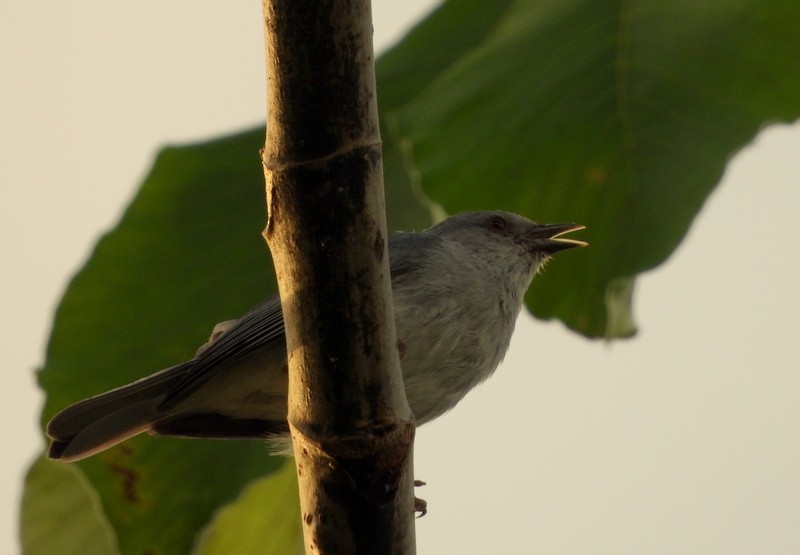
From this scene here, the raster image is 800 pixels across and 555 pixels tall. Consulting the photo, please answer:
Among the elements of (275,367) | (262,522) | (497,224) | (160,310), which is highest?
(497,224)

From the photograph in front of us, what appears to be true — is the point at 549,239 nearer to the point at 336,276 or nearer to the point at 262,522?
the point at 262,522

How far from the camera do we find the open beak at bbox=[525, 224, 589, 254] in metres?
4.13

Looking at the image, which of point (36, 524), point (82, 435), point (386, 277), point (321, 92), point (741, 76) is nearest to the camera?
point (321, 92)

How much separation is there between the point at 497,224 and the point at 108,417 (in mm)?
2179

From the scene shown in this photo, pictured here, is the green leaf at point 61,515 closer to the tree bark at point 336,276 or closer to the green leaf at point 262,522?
the green leaf at point 262,522

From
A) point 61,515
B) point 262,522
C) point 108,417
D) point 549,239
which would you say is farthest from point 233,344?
point 549,239

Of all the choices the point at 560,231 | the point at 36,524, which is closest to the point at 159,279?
the point at 36,524

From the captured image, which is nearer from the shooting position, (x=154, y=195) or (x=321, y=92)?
(x=321, y=92)

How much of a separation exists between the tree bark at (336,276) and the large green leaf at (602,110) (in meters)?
1.52

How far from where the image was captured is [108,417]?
3.30 metres

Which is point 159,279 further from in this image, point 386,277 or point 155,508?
point 386,277

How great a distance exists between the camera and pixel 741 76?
3449mm

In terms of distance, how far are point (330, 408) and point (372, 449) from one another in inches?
4.1

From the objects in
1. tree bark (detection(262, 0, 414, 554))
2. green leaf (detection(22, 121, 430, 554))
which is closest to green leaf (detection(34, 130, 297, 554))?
green leaf (detection(22, 121, 430, 554))
